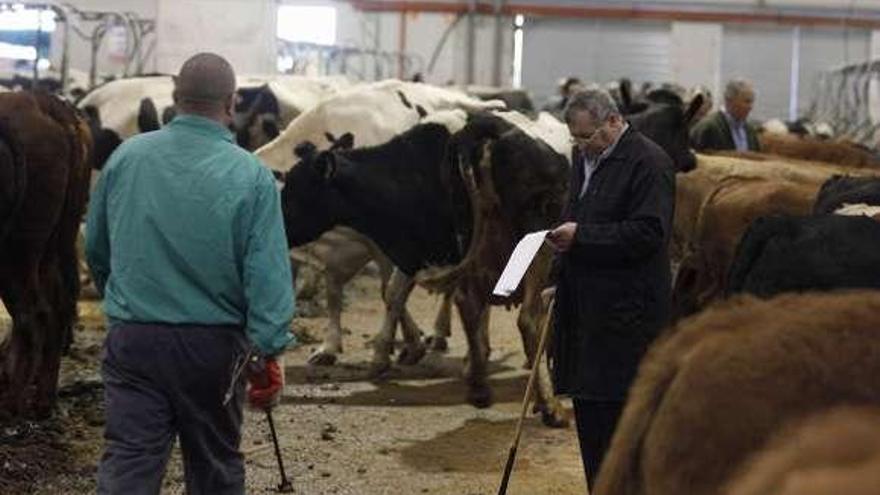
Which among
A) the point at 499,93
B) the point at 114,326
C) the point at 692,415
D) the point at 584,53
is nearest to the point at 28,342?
the point at 114,326

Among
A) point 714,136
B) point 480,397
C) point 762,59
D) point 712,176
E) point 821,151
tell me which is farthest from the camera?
point 762,59

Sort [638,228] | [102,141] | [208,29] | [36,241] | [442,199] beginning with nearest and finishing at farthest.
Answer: [638,228] → [36,241] → [442,199] → [102,141] → [208,29]

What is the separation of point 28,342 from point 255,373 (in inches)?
166

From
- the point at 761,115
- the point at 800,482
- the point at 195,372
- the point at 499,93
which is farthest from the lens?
the point at 761,115

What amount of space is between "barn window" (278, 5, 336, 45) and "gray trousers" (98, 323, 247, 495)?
25.5m

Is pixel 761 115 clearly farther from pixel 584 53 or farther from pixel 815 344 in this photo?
pixel 815 344

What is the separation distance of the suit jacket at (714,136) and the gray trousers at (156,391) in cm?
889

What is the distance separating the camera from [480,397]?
10375 mm

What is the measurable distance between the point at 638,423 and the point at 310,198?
8149 millimetres

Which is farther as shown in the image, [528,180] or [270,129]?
Answer: [270,129]

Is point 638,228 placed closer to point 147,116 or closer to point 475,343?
point 475,343

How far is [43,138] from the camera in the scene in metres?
9.01

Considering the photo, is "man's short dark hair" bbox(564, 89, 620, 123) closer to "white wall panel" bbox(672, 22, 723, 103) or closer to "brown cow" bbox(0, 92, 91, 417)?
"brown cow" bbox(0, 92, 91, 417)

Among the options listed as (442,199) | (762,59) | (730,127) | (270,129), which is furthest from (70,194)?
(762,59)
